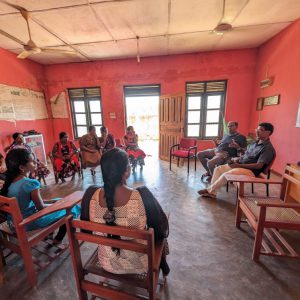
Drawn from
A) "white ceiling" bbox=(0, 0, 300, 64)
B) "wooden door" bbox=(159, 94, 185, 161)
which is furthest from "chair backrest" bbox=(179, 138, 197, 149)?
"white ceiling" bbox=(0, 0, 300, 64)

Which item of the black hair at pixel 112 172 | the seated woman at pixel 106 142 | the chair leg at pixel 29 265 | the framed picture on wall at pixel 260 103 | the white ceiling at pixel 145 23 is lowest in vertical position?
the chair leg at pixel 29 265

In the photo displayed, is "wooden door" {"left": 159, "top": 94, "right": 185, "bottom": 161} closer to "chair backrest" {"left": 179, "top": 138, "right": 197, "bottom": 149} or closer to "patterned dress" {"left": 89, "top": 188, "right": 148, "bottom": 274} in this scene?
"chair backrest" {"left": 179, "top": 138, "right": 197, "bottom": 149}

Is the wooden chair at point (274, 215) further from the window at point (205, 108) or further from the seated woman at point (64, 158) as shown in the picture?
the window at point (205, 108)

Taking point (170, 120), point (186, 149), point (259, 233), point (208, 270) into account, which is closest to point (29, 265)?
point (208, 270)

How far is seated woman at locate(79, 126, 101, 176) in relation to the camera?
3.46 meters

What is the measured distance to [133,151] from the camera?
371 centimetres

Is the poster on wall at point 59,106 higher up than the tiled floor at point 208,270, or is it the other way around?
the poster on wall at point 59,106

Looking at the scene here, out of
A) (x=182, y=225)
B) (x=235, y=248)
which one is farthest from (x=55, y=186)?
(x=235, y=248)

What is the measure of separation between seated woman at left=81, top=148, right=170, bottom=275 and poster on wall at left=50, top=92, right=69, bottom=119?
15.8 feet

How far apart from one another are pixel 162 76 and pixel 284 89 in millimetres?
2719

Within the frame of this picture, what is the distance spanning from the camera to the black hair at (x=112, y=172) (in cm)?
84

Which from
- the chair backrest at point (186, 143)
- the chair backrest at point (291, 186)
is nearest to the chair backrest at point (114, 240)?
the chair backrest at point (291, 186)

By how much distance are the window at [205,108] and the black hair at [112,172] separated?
4082 millimetres

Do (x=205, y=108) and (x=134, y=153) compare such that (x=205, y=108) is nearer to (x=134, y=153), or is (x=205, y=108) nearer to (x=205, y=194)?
(x=134, y=153)
